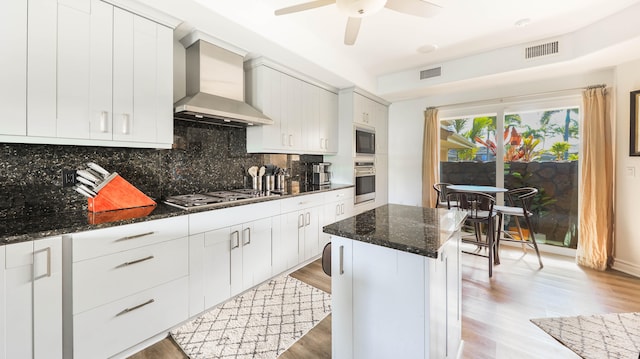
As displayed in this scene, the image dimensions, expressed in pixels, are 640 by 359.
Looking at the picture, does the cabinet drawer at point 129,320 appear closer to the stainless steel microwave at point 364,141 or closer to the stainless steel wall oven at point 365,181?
the stainless steel wall oven at point 365,181

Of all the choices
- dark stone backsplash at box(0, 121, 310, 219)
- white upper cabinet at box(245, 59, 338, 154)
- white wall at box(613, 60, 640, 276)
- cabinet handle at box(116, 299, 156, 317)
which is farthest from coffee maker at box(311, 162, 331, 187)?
white wall at box(613, 60, 640, 276)

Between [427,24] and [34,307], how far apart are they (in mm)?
3630

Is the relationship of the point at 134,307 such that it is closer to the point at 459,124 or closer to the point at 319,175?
the point at 319,175

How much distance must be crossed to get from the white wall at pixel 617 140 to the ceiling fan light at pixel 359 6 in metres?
3.11

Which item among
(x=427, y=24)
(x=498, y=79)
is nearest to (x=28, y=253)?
(x=427, y=24)

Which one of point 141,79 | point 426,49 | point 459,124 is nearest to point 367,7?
point 141,79

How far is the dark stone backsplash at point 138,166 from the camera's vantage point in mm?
1641

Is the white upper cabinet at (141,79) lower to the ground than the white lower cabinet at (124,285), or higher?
higher

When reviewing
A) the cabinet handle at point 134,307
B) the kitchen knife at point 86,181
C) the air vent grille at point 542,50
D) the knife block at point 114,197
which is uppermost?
the air vent grille at point 542,50

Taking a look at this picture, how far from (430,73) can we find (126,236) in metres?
3.90

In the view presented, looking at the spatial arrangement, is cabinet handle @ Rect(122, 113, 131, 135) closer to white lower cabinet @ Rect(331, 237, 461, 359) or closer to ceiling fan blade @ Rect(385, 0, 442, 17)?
white lower cabinet @ Rect(331, 237, 461, 359)

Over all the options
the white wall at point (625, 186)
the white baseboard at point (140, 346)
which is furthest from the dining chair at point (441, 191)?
the white baseboard at point (140, 346)

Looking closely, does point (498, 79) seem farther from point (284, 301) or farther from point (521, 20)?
point (284, 301)

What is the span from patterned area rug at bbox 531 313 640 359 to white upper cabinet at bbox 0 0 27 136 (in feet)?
11.7
